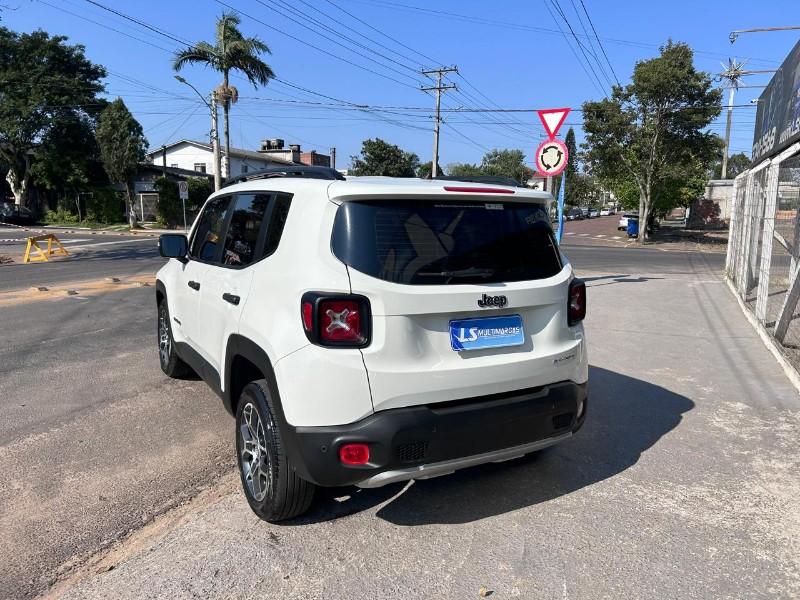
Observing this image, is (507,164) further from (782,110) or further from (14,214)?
(782,110)

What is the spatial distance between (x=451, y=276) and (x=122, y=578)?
2067 mm

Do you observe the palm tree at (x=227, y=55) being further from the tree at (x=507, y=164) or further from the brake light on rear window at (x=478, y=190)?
the tree at (x=507, y=164)

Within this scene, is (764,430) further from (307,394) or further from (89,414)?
(89,414)

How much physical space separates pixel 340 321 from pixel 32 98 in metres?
43.3

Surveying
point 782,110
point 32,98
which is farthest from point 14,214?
point 782,110

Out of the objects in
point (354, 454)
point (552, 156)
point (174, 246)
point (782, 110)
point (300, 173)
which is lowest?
point (354, 454)

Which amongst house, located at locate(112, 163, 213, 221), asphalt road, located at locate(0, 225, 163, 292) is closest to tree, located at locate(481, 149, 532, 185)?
house, located at locate(112, 163, 213, 221)

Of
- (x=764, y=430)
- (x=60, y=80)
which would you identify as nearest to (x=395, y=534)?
(x=764, y=430)

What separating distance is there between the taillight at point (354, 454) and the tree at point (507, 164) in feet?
288

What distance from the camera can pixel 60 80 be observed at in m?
38.2

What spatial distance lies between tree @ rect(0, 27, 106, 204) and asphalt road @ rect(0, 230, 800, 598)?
1505 inches

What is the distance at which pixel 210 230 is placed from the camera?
14.3 ft

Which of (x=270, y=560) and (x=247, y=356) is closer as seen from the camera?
(x=270, y=560)

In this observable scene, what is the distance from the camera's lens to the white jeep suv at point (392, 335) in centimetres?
267
